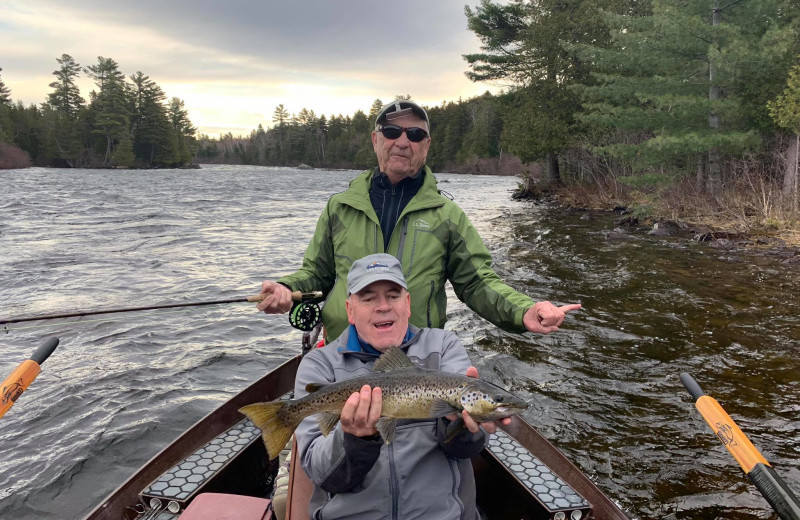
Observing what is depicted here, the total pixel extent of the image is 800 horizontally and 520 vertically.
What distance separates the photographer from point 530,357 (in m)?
8.23

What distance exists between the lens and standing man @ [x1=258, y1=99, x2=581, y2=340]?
Result: 3725mm

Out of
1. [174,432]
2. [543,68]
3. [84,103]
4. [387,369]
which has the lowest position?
[174,432]

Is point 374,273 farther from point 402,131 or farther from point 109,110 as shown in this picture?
point 109,110

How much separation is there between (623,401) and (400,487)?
5041mm

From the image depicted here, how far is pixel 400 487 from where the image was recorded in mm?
2490

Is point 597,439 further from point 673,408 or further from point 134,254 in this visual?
point 134,254

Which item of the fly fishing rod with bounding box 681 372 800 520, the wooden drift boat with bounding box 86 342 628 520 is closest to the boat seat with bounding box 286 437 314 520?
the wooden drift boat with bounding box 86 342 628 520

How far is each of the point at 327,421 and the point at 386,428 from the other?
12.5 inches

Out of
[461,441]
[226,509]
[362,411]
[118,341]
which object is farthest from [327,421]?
[118,341]

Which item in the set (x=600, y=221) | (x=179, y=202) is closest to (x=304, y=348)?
(x=600, y=221)

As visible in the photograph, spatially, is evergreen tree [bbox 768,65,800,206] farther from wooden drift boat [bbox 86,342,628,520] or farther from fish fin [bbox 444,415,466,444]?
fish fin [bbox 444,415,466,444]

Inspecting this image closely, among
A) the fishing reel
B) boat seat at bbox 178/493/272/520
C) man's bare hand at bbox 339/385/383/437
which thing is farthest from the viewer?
the fishing reel

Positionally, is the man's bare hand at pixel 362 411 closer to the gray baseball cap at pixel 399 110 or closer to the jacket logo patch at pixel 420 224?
the jacket logo patch at pixel 420 224

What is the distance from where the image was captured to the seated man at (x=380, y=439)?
227cm
